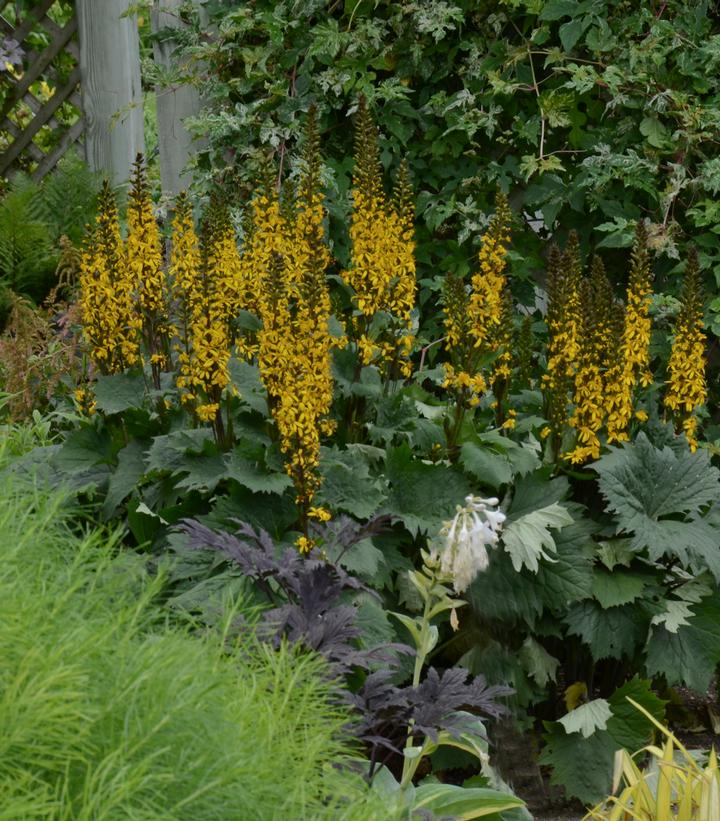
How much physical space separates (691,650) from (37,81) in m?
5.51

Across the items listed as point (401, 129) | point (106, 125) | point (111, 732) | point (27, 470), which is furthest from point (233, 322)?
point (106, 125)

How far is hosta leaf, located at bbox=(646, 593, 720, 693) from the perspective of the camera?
350 cm

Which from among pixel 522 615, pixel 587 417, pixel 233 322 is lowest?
pixel 522 615

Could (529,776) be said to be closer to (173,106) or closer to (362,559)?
(362,559)

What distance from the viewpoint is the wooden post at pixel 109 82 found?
682 centimetres

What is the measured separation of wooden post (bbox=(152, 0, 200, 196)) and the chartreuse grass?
3.63 metres

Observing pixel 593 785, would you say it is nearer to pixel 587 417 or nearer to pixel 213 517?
pixel 587 417

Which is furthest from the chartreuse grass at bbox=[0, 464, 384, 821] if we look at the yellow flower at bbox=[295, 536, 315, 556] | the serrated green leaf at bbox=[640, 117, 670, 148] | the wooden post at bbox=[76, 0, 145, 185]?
the wooden post at bbox=[76, 0, 145, 185]

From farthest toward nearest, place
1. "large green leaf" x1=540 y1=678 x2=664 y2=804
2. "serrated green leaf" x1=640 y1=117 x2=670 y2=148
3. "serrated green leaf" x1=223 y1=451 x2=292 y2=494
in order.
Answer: "serrated green leaf" x1=640 y1=117 x2=670 y2=148 < "large green leaf" x1=540 y1=678 x2=664 y2=804 < "serrated green leaf" x1=223 y1=451 x2=292 y2=494

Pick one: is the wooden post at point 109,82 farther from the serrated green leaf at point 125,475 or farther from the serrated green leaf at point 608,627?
the serrated green leaf at point 608,627

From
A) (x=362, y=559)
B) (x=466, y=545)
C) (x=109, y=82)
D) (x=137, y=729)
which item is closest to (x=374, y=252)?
(x=362, y=559)

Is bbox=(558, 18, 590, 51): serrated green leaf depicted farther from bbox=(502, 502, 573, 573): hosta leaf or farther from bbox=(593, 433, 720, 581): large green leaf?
bbox=(502, 502, 573, 573): hosta leaf

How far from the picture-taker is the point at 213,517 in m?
3.33

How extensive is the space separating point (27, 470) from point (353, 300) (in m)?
1.15
